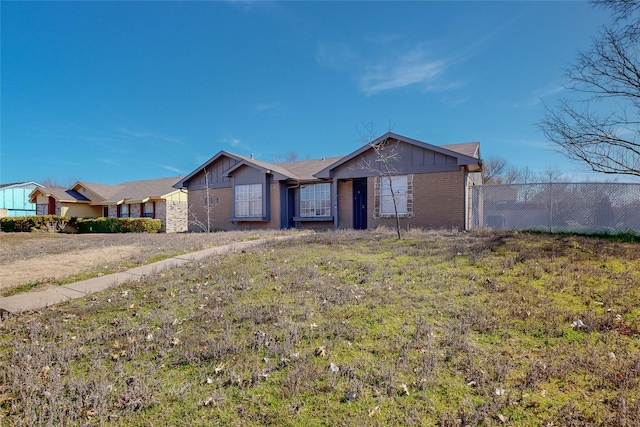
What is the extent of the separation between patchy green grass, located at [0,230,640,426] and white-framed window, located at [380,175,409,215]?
8107 mm

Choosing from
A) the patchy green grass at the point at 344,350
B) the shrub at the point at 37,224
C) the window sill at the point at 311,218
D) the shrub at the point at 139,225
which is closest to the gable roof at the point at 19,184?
the shrub at the point at 37,224

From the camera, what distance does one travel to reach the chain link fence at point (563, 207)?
10859 millimetres

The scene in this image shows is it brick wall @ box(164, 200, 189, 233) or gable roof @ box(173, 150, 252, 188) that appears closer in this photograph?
gable roof @ box(173, 150, 252, 188)

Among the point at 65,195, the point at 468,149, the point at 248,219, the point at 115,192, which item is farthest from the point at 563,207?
the point at 65,195

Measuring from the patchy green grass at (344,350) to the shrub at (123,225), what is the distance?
1932cm

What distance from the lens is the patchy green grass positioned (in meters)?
2.67

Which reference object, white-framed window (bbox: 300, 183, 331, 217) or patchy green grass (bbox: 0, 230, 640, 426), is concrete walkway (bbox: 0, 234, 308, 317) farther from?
white-framed window (bbox: 300, 183, 331, 217)

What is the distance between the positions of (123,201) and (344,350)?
29440 mm

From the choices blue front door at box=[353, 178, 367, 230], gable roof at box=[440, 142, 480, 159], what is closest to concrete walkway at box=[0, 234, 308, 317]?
blue front door at box=[353, 178, 367, 230]

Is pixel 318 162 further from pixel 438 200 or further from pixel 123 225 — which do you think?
pixel 123 225

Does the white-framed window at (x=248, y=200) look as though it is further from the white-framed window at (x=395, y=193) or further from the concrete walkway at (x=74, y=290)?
the concrete walkway at (x=74, y=290)

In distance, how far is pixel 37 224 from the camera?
2512cm

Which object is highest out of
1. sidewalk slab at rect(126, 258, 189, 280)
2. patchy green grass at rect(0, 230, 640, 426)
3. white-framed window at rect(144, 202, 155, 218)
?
white-framed window at rect(144, 202, 155, 218)

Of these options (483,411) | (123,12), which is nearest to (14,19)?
(123,12)
